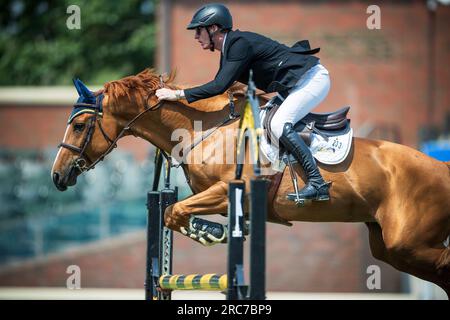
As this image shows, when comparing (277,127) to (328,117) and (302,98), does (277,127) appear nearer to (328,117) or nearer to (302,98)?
(302,98)

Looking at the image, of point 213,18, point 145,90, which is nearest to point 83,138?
point 145,90

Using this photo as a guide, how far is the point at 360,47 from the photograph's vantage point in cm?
1574

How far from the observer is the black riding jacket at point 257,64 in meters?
6.61

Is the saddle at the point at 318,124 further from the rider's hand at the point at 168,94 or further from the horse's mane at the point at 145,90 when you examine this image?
the rider's hand at the point at 168,94

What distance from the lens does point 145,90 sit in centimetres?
717

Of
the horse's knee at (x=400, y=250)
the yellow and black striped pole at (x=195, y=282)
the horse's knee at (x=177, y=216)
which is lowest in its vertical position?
the yellow and black striped pole at (x=195, y=282)

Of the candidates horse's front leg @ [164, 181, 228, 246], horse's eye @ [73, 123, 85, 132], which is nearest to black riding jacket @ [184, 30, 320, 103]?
horse's front leg @ [164, 181, 228, 246]

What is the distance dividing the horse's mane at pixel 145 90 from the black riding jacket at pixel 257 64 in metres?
0.31

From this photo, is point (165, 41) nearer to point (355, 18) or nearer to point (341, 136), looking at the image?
point (355, 18)

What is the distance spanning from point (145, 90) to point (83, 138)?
63 cm

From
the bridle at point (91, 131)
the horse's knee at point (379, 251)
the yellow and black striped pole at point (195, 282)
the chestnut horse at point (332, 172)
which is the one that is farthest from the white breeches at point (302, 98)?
the horse's knee at point (379, 251)

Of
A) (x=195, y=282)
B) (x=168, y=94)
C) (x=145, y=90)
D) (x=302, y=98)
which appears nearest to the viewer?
(x=195, y=282)

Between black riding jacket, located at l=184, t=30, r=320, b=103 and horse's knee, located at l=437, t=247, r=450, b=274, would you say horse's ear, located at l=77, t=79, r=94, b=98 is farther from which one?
horse's knee, located at l=437, t=247, r=450, b=274

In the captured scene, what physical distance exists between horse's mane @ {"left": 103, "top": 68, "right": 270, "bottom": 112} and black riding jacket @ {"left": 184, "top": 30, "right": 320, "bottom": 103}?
0.31 m
